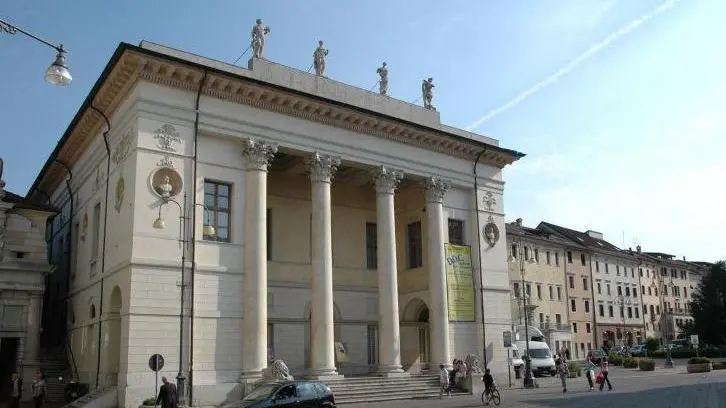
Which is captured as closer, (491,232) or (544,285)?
(491,232)

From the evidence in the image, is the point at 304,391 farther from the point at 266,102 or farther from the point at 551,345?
the point at 551,345

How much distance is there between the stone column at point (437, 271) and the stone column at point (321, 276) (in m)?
5.82

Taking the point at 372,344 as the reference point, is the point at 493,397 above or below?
below

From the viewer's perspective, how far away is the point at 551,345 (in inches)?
2618

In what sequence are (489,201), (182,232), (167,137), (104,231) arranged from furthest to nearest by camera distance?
1. (489,201)
2. (104,231)
3. (167,137)
4. (182,232)

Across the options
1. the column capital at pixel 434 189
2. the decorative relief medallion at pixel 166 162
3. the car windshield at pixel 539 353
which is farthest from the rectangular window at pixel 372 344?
the car windshield at pixel 539 353

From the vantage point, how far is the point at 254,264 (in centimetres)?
2555

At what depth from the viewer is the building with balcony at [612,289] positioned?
258 ft

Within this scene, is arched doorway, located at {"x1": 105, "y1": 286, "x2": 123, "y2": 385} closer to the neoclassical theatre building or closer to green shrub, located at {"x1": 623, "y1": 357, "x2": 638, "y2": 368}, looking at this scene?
the neoclassical theatre building

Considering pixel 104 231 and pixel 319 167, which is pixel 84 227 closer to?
pixel 104 231

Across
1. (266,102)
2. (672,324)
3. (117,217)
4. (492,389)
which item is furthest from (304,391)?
(672,324)

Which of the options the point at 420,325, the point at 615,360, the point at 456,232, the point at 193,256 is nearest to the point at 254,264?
the point at 193,256

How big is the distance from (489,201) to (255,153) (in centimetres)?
1437

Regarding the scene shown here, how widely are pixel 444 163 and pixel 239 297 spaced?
1345 cm
